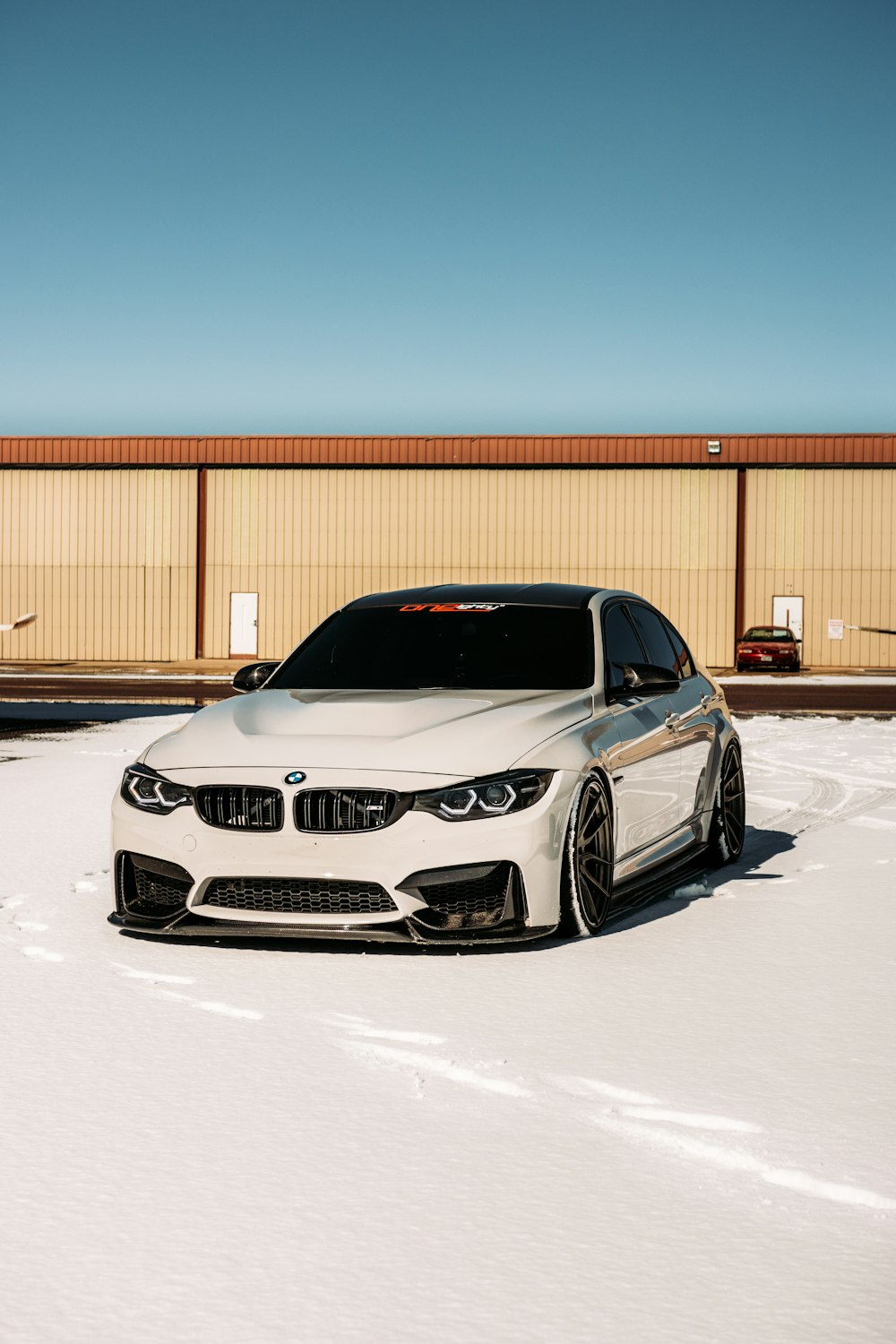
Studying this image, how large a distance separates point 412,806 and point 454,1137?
206 cm

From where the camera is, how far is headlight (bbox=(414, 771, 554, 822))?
5957mm

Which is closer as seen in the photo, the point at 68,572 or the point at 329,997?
the point at 329,997

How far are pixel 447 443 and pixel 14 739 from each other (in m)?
32.2

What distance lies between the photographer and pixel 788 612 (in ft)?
156

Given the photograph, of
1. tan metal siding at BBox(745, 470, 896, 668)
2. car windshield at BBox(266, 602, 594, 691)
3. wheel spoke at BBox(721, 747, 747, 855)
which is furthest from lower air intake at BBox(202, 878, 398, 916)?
tan metal siding at BBox(745, 470, 896, 668)

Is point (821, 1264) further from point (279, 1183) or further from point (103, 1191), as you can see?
point (103, 1191)

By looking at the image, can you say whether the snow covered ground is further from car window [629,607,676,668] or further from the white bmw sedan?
car window [629,607,676,668]

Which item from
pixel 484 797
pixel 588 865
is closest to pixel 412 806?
pixel 484 797

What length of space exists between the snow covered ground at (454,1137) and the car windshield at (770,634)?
37.1 metres

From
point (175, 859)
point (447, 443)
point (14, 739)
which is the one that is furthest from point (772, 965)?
point (447, 443)

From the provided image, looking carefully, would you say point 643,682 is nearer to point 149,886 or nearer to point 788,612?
point 149,886

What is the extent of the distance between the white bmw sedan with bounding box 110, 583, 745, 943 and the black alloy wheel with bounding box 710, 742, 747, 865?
1.05m

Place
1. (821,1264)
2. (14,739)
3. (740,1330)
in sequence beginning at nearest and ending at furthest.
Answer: (740,1330)
(821,1264)
(14,739)

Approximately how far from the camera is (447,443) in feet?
157
